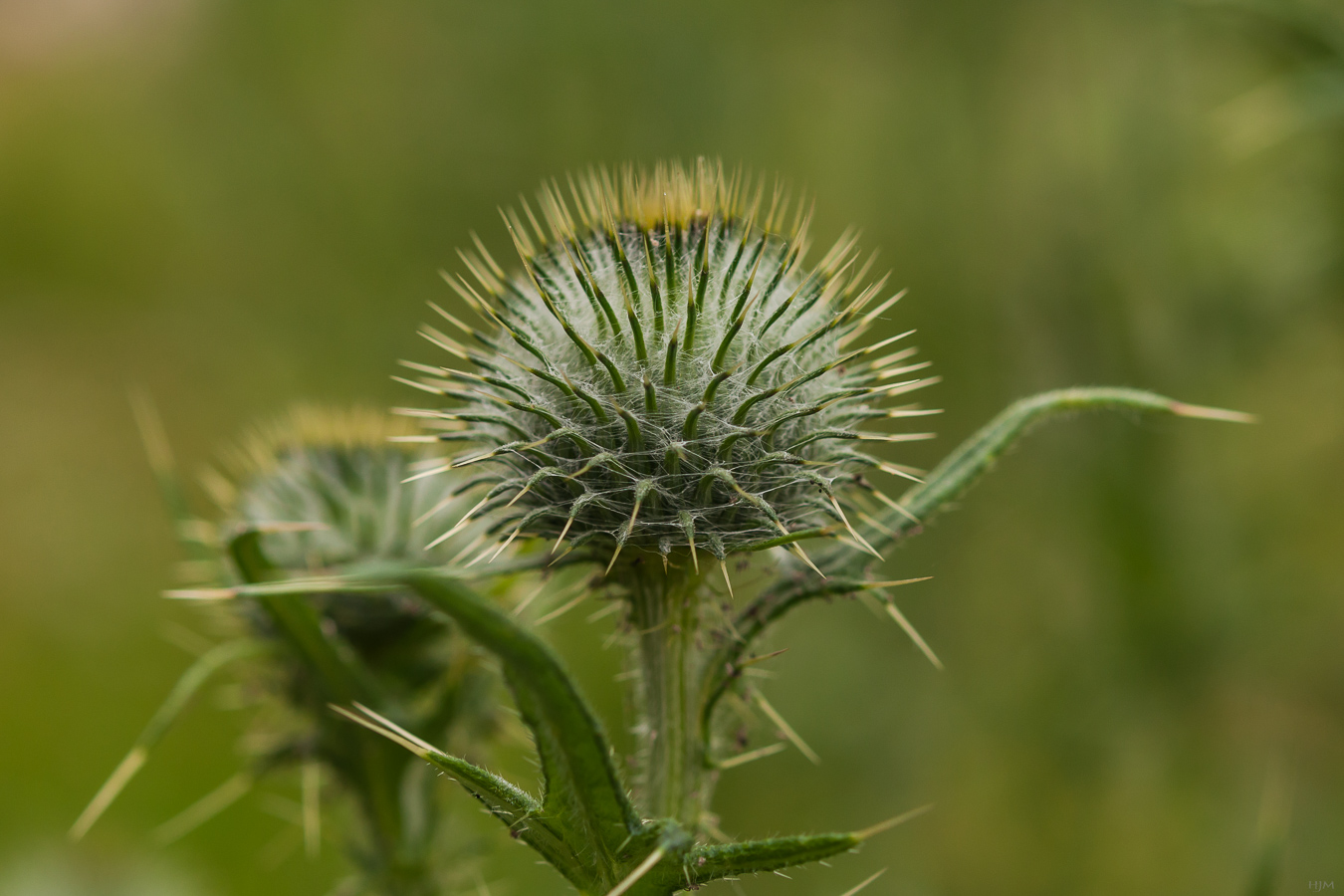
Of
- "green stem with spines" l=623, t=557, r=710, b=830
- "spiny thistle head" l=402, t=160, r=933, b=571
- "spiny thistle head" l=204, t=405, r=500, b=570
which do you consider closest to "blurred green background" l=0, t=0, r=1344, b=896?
"spiny thistle head" l=204, t=405, r=500, b=570

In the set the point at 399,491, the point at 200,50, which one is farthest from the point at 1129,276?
the point at 200,50

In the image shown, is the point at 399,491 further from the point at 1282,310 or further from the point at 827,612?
the point at 1282,310

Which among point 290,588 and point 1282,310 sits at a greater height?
point 1282,310

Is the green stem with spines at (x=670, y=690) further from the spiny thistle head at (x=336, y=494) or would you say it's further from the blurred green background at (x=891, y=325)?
the blurred green background at (x=891, y=325)

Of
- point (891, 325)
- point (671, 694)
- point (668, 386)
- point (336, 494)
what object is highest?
point (891, 325)

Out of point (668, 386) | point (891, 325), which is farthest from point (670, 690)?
point (891, 325)

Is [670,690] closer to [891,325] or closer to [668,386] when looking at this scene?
[668,386]

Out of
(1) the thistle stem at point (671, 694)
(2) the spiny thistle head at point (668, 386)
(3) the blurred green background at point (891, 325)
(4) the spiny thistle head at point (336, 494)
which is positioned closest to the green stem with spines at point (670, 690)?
(1) the thistle stem at point (671, 694)
